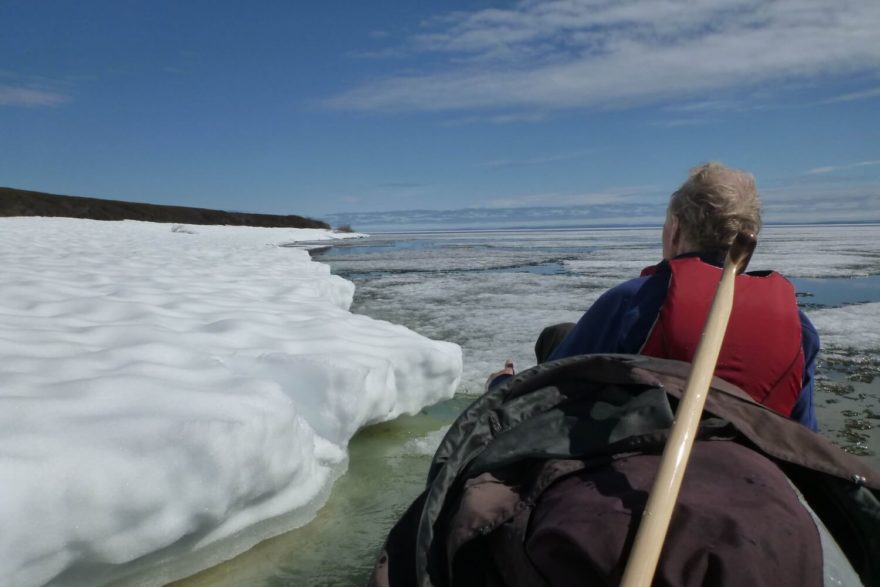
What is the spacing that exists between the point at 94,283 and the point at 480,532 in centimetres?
465

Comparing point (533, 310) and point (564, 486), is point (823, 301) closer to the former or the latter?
point (533, 310)

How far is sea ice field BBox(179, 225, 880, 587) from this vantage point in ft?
6.93

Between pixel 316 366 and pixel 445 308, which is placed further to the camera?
pixel 445 308

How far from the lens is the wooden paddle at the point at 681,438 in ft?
3.30

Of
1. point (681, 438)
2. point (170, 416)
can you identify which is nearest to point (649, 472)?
A: point (681, 438)

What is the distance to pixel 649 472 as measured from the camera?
47.5 inches

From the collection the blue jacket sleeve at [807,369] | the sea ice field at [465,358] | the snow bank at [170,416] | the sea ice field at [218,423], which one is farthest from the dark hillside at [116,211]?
the blue jacket sleeve at [807,369]

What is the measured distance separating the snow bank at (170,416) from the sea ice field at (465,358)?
130 mm

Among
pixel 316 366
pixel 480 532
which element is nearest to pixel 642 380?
pixel 480 532

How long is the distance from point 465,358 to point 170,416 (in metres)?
2.86

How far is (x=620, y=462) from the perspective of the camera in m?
1.25

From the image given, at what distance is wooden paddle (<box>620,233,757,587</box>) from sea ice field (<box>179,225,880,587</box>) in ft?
3.84

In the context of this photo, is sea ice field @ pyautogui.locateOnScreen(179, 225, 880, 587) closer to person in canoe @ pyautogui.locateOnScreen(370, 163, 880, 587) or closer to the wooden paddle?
person in canoe @ pyautogui.locateOnScreen(370, 163, 880, 587)

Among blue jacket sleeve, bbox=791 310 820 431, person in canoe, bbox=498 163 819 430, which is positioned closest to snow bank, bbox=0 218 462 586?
person in canoe, bbox=498 163 819 430
